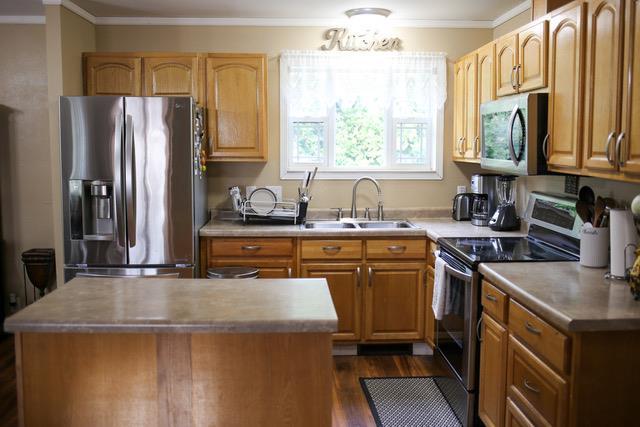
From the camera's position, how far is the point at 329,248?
424 cm

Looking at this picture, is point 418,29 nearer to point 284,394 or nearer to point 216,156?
point 216,156

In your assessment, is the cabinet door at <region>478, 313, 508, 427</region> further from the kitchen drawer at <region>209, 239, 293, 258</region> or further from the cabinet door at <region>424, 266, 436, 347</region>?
the kitchen drawer at <region>209, 239, 293, 258</region>

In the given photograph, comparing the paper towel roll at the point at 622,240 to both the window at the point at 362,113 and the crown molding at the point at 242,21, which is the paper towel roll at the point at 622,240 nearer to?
the window at the point at 362,113

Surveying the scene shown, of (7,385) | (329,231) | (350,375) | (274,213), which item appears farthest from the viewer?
(274,213)

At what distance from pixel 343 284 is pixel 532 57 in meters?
1.85

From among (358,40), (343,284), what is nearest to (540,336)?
(343,284)

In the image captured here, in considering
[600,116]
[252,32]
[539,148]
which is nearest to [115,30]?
[252,32]

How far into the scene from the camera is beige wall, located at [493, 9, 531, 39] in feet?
13.6

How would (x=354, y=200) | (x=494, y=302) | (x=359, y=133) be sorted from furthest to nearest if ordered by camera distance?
Answer: (x=359, y=133) < (x=354, y=200) < (x=494, y=302)

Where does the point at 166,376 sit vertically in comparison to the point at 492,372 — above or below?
above

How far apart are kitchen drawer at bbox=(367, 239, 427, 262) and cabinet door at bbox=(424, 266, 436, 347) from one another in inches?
5.2

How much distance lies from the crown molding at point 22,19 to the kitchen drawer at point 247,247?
212 centimetres

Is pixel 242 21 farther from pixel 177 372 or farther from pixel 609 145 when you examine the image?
pixel 177 372

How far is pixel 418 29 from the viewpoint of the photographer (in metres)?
4.73
